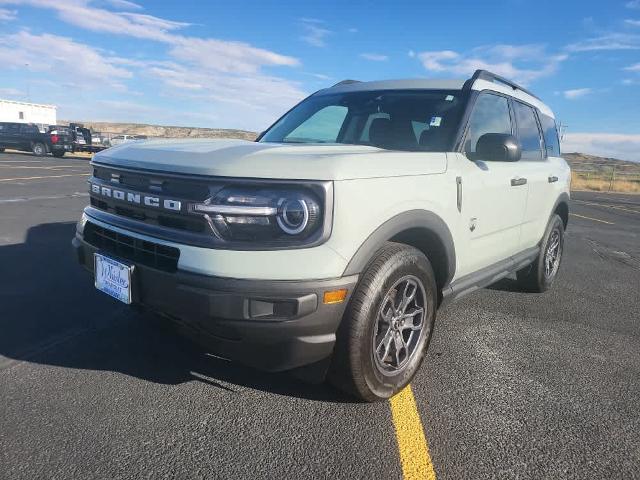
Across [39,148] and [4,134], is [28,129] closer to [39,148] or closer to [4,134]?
[39,148]

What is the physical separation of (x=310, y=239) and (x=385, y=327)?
805 millimetres

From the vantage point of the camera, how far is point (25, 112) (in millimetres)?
52969

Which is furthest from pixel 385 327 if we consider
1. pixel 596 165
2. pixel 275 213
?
pixel 596 165

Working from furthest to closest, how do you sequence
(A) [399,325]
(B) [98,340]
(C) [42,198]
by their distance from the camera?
(C) [42,198], (B) [98,340], (A) [399,325]

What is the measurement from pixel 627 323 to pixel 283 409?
11.0 feet

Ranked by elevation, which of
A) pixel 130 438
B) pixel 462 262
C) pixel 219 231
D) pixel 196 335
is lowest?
pixel 130 438

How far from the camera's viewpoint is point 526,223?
428cm

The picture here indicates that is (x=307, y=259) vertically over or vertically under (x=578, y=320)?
over

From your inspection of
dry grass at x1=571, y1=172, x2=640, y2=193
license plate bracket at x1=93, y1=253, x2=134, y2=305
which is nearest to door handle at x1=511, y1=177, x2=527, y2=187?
license plate bracket at x1=93, y1=253, x2=134, y2=305

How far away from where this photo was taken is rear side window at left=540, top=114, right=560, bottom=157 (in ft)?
16.4

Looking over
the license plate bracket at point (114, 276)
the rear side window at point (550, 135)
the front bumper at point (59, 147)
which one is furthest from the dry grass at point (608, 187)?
the license plate bracket at point (114, 276)

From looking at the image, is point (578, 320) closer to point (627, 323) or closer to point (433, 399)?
point (627, 323)

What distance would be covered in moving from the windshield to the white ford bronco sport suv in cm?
2

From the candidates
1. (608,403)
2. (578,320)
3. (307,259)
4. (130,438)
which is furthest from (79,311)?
(578,320)
